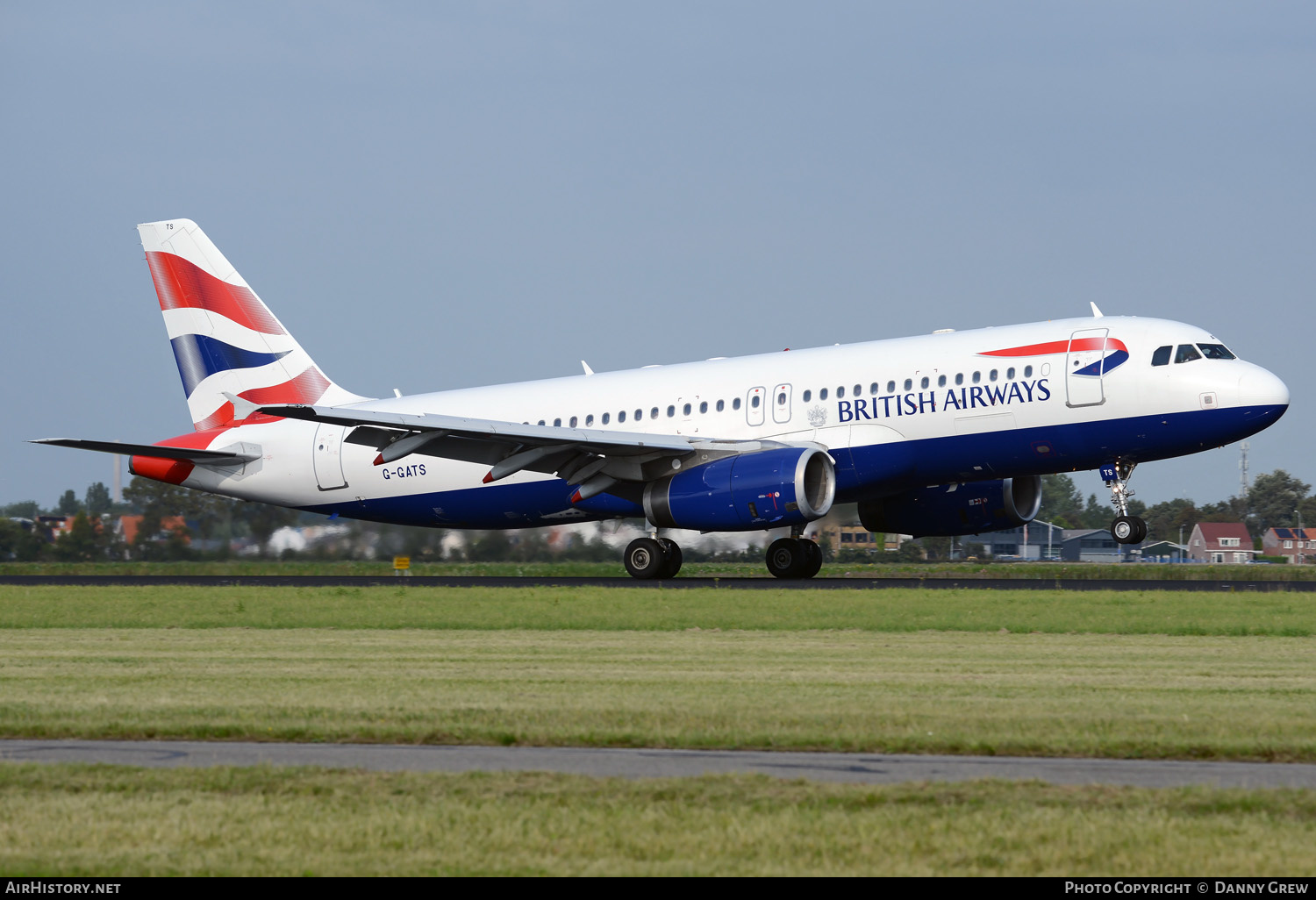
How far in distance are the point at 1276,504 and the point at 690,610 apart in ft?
159

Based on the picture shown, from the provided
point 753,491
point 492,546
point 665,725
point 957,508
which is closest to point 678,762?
point 665,725

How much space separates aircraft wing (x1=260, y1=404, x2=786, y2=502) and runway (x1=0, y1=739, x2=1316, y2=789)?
1816 cm

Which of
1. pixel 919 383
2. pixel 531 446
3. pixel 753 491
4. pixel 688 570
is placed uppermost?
pixel 919 383

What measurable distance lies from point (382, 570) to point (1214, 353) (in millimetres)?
22595

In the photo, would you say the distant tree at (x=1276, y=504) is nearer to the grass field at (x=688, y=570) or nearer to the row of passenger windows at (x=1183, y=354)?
the grass field at (x=688, y=570)

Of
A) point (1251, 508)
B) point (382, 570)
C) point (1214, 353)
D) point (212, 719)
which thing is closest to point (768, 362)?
point (1214, 353)

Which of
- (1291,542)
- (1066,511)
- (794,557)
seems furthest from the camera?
(1066,511)

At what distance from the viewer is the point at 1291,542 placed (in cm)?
5928

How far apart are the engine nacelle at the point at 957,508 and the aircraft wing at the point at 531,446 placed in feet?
14.8

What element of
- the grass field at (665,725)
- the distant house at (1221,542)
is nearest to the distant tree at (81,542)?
the grass field at (665,725)

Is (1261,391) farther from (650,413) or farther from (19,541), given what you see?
(19,541)

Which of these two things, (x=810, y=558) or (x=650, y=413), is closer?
(x=810, y=558)

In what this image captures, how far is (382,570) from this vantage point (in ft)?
135
